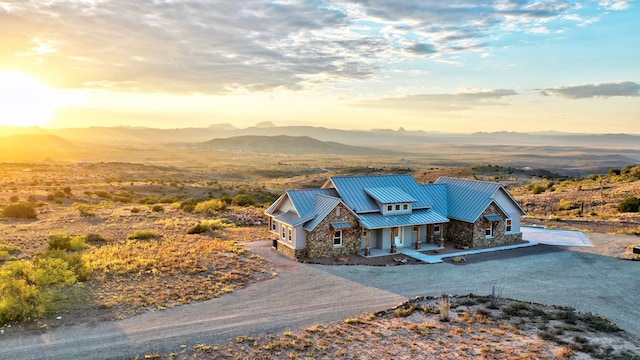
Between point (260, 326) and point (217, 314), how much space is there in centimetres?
202

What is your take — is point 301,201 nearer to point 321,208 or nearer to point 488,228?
point 321,208

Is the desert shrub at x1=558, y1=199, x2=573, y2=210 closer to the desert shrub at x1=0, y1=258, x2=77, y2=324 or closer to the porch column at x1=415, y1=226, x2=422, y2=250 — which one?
the porch column at x1=415, y1=226, x2=422, y2=250

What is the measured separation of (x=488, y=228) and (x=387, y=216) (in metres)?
6.88

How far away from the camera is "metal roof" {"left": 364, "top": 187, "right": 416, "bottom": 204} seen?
90.7 feet

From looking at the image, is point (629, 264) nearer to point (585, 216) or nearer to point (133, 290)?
point (585, 216)

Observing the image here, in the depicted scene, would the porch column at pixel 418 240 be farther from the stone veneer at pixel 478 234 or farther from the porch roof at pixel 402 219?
the stone veneer at pixel 478 234

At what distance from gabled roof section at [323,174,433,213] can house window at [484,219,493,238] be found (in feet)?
11.9

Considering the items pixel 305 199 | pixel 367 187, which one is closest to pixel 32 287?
pixel 305 199

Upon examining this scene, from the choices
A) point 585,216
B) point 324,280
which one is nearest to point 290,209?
point 324,280

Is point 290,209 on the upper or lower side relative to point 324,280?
upper

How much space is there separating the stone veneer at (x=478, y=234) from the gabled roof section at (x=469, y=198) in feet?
1.35

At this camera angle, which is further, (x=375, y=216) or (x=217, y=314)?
(x=375, y=216)

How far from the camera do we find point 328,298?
18.9 meters

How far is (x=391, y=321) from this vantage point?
16.4m
